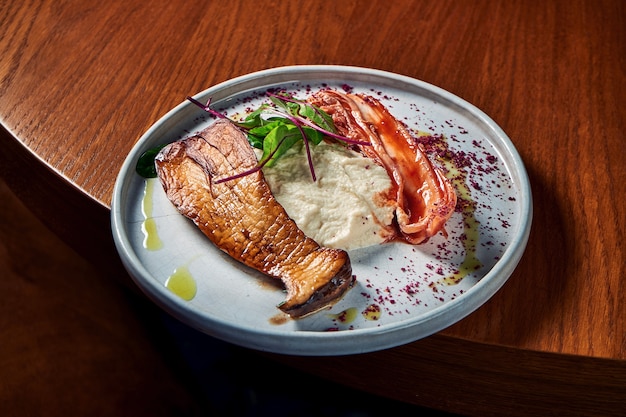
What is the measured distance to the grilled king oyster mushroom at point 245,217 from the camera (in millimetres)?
1054

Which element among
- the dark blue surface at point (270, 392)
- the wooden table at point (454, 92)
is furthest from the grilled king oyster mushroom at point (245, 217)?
the dark blue surface at point (270, 392)

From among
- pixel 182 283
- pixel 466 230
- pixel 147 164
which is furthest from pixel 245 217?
pixel 466 230

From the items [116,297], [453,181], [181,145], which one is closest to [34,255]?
[116,297]

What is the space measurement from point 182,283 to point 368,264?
329mm

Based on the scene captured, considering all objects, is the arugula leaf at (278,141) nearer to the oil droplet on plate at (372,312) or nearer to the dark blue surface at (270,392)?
the oil droplet on plate at (372,312)

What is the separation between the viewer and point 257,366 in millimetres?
1794

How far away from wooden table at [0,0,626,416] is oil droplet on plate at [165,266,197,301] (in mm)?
273

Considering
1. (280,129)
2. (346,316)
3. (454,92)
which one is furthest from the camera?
(454,92)

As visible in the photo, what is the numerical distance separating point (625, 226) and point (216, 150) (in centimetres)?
86

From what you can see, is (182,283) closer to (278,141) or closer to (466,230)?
(278,141)

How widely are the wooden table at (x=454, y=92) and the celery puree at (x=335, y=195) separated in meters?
0.23

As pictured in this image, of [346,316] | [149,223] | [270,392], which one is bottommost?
[270,392]

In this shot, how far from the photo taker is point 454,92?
5.54 ft

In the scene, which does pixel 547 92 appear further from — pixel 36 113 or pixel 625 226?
pixel 36 113
